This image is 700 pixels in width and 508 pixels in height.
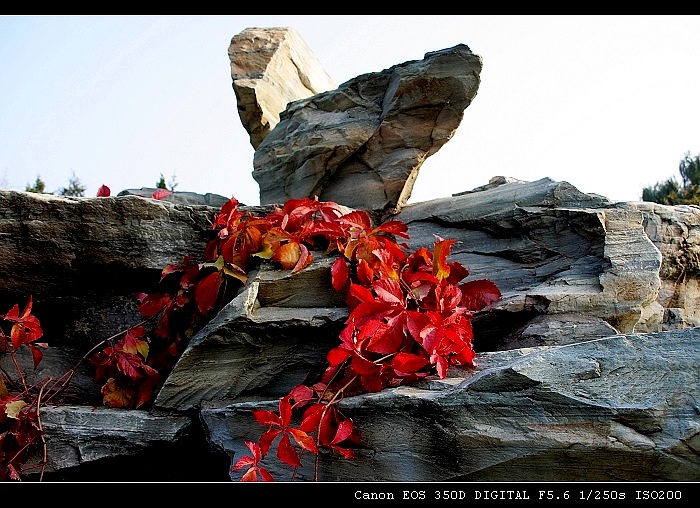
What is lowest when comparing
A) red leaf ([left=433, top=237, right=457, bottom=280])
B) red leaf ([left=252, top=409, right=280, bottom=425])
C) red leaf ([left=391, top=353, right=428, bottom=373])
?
red leaf ([left=252, top=409, right=280, bottom=425])

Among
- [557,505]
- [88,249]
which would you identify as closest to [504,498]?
[557,505]

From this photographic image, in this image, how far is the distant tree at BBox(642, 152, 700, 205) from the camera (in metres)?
10.0

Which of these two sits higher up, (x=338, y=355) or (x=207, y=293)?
(x=207, y=293)

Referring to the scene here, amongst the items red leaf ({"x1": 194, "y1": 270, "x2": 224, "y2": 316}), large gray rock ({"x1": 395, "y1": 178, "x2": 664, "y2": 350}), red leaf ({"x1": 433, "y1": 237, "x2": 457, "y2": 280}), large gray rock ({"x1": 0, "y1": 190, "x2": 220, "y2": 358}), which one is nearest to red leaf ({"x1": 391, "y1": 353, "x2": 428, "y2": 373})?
red leaf ({"x1": 433, "y1": 237, "x2": 457, "y2": 280})

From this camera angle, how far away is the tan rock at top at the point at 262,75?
16.0 ft

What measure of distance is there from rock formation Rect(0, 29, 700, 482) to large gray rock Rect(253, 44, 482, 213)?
0.07ft

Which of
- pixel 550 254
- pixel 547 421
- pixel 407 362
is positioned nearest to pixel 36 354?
pixel 407 362

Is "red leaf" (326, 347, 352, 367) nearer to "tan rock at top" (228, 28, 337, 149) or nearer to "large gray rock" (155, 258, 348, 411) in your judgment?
"large gray rock" (155, 258, 348, 411)

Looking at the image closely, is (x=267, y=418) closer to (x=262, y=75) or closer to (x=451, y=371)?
(x=451, y=371)

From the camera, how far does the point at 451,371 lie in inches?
101

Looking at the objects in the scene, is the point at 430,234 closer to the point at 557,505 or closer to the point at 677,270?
the point at 677,270

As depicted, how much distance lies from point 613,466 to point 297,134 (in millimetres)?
2825

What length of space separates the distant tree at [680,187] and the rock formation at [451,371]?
23.3 feet

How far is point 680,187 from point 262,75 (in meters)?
8.91
